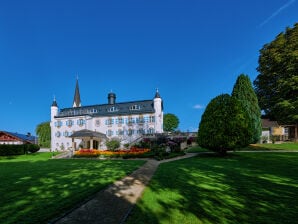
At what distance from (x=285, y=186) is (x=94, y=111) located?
3987 centimetres

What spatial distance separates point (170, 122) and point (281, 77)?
1416 inches

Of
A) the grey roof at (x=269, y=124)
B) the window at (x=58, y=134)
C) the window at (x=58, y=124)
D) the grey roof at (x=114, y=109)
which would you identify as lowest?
the window at (x=58, y=134)

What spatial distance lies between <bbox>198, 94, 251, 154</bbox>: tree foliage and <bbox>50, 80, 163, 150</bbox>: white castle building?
18.4 meters

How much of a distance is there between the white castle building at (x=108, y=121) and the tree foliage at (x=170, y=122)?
934 inches

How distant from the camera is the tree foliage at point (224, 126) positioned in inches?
635

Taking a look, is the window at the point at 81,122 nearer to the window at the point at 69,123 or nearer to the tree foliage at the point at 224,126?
the window at the point at 69,123

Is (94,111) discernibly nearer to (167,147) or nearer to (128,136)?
(128,136)

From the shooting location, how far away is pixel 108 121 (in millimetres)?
39219

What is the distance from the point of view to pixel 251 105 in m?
25.8

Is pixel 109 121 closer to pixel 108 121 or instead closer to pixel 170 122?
A: pixel 108 121

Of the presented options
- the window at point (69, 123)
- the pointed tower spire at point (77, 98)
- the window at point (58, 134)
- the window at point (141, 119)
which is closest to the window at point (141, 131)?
the window at point (141, 119)

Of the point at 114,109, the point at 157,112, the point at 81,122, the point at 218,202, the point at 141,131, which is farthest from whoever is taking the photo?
the point at 114,109

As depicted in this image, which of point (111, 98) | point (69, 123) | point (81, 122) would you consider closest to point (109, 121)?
point (81, 122)

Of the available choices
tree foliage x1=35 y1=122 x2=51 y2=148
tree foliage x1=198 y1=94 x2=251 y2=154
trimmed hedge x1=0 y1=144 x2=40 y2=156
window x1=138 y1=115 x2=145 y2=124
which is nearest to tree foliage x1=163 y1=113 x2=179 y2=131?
window x1=138 y1=115 x2=145 y2=124
